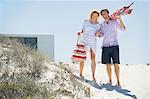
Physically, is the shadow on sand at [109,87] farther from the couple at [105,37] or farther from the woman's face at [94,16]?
the woman's face at [94,16]

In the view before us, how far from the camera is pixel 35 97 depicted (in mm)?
8852

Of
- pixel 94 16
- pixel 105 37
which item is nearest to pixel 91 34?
pixel 105 37

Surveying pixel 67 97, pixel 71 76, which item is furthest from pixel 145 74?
pixel 67 97

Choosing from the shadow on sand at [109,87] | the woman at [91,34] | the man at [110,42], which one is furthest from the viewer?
the woman at [91,34]

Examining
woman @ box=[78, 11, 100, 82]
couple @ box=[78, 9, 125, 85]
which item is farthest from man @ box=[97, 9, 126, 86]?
woman @ box=[78, 11, 100, 82]

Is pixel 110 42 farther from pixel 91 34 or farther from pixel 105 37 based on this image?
pixel 91 34

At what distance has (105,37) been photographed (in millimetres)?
11438

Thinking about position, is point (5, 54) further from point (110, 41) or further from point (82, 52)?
point (110, 41)

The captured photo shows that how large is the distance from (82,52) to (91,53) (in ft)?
0.97

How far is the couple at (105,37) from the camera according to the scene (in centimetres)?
1134

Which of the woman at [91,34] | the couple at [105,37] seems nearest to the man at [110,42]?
the couple at [105,37]

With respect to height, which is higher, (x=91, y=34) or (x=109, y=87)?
(x=91, y=34)

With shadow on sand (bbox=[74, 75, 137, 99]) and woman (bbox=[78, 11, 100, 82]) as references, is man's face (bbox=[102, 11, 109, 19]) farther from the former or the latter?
shadow on sand (bbox=[74, 75, 137, 99])

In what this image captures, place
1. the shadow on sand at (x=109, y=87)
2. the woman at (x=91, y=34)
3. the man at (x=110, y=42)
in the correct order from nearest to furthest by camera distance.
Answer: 1. the shadow on sand at (x=109, y=87)
2. the man at (x=110, y=42)
3. the woman at (x=91, y=34)
